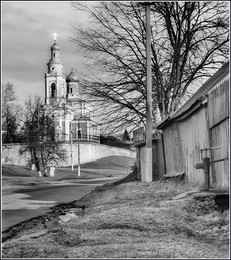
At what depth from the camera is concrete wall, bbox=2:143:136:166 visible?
238 ft

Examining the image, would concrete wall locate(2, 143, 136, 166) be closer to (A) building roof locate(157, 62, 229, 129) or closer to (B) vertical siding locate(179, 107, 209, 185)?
(B) vertical siding locate(179, 107, 209, 185)

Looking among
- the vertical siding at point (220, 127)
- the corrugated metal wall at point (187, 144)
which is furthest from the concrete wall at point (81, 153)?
the vertical siding at point (220, 127)

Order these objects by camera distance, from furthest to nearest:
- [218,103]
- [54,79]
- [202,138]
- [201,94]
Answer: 1. [54,79]
2. [202,138]
3. [201,94]
4. [218,103]

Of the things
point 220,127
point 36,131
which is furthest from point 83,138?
point 220,127

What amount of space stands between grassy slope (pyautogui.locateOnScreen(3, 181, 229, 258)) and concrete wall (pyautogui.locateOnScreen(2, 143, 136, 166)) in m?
58.0

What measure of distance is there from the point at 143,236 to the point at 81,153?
76.2 m

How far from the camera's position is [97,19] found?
21.9m

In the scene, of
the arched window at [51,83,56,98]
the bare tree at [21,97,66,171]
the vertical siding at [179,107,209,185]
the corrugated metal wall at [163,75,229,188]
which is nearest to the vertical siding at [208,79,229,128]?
the corrugated metal wall at [163,75,229,188]

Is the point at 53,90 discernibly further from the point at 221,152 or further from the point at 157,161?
the point at 221,152

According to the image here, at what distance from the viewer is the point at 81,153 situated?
82.6 metres

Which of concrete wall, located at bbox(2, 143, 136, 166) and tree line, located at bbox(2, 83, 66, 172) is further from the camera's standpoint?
concrete wall, located at bbox(2, 143, 136, 166)

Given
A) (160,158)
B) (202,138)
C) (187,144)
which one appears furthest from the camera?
(160,158)

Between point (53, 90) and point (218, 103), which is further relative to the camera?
point (53, 90)

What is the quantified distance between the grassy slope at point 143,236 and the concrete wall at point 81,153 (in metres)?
58.0
